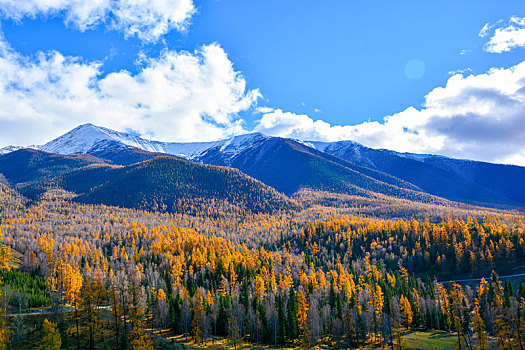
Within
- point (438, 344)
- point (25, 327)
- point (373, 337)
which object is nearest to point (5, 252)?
point (25, 327)

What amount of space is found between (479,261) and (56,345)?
614 ft

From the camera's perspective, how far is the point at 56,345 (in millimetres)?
61281

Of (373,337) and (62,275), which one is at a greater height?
(62,275)

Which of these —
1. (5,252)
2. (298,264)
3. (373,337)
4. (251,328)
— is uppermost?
(5,252)

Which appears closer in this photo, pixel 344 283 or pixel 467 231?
pixel 344 283

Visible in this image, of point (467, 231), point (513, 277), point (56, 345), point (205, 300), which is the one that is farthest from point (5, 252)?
point (467, 231)

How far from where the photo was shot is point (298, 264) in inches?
7347

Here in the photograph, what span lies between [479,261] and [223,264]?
132184mm

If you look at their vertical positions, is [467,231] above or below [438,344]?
above

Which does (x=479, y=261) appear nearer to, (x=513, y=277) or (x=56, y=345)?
(x=513, y=277)

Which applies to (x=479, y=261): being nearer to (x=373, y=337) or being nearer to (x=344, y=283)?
(x=344, y=283)

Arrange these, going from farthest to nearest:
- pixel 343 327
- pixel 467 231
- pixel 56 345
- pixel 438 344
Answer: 1. pixel 467 231
2. pixel 343 327
3. pixel 438 344
4. pixel 56 345

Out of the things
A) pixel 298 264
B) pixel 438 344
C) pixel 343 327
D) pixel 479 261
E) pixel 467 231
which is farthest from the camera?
pixel 467 231

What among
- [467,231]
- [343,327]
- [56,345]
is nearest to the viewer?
[56,345]
